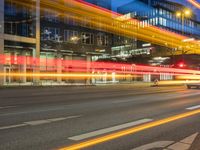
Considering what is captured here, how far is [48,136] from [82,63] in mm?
52508

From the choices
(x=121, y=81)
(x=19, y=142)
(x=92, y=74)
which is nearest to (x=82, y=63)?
(x=92, y=74)

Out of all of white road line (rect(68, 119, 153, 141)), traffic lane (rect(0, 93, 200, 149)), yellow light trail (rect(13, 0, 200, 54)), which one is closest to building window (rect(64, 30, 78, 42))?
yellow light trail (rect(13, 0, 200, 54))

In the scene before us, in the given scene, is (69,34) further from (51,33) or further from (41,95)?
(41,95)

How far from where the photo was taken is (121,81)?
62.6m

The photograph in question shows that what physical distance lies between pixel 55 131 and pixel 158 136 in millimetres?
2564

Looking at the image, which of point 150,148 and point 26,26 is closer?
point 150,148

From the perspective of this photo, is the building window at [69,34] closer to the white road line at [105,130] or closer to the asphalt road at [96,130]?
the asphalt road at [96,130]

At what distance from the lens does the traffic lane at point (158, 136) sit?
Result: 7.56 metres

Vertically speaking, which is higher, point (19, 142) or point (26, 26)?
point (26, 26)

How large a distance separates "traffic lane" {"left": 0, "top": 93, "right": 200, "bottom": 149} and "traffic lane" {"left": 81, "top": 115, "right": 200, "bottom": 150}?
3.21 feet

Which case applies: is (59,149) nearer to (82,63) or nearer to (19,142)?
(19,142)

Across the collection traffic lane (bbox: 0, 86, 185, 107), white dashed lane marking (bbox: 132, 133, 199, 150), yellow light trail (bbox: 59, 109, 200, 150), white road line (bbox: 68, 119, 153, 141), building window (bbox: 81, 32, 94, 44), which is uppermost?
building window (bbox: 81, 32, 94, 44)

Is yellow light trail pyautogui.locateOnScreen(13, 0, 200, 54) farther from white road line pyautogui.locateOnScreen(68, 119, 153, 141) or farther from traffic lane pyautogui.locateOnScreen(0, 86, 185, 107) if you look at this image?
white road line pyautogui.locateOnScreen(68, 119, 153, 141)

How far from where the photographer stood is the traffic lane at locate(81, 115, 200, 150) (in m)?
7.56
